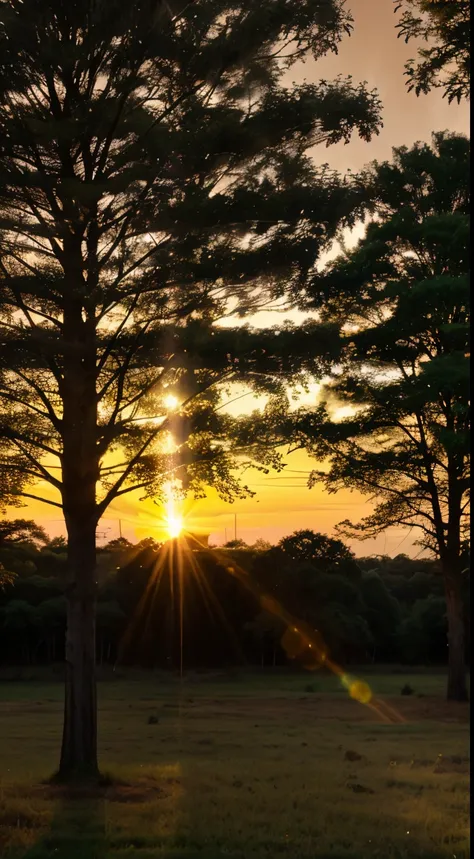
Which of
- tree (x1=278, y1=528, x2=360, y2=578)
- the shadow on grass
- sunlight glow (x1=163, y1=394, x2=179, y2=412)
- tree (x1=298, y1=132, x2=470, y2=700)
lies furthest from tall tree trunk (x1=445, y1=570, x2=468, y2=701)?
the shadow on grass

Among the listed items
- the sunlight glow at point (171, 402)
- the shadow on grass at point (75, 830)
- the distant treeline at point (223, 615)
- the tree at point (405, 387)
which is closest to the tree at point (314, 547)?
the distant treeline at point (223, 615)

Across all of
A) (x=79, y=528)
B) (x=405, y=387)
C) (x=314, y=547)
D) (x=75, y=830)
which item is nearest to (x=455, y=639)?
(x=405, y=387)

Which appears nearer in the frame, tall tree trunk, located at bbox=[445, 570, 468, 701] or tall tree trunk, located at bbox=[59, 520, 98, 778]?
tall tree trunk, located at bbox=[59, 520, 98, 778]

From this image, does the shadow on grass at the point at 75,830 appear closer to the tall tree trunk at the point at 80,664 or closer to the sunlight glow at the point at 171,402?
the tall tree trunk at the point at 80,664

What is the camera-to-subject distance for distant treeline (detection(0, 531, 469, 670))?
49188 mm

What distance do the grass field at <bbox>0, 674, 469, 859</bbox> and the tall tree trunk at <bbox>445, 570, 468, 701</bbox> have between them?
889 millimetres

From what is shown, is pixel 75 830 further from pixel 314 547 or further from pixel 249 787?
pixel 314 547

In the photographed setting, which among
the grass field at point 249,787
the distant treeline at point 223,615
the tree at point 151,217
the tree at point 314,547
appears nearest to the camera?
the grass field at point 249,787

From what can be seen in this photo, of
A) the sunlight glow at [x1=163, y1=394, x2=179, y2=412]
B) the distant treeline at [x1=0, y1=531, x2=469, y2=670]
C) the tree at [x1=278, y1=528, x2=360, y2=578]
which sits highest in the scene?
the sunlight glow at [x1=163, y1=394, x2=179, y2=412]

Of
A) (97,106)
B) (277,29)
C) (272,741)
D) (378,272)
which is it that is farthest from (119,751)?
(378,272)

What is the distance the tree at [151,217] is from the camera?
1337 centimetres

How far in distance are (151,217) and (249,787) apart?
835 centimetres

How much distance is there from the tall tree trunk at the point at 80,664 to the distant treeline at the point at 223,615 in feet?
104

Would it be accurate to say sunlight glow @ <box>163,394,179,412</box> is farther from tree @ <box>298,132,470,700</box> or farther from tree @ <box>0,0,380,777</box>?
tree @ <box>298,132,470,700</box>
